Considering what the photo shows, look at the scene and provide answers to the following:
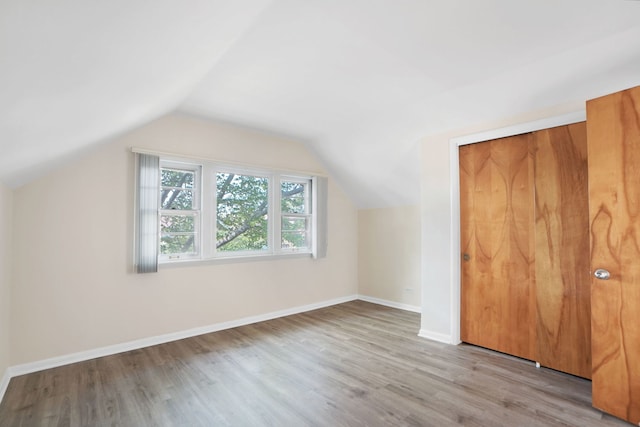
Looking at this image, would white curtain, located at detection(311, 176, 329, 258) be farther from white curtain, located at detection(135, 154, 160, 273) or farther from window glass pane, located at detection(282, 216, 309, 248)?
white curtain, located at detection(135, 154, 160, 273)

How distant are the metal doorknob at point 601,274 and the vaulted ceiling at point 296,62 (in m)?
1.44

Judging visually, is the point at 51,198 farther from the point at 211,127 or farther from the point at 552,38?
the point at 552,38

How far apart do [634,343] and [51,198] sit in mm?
4761

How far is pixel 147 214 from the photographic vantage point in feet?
11.0

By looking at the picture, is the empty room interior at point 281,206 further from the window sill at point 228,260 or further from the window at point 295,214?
the window at point 295,214

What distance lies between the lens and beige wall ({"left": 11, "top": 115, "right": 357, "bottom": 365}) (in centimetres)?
284

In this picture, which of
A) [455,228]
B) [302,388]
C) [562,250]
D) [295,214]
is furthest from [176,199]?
[562,250]

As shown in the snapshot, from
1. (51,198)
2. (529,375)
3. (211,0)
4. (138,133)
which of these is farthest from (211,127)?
(529,375)

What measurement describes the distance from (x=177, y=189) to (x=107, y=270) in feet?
3.73

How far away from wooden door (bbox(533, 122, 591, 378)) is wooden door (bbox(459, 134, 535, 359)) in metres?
0.10

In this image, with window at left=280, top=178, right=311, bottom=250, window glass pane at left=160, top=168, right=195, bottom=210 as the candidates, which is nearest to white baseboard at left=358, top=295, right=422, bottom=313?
window at left=280, top=178, right=311, bottom=250

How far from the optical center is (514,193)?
3.05 metres

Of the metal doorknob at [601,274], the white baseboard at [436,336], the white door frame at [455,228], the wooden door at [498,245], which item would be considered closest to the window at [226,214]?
the white baseboard at [436,336]

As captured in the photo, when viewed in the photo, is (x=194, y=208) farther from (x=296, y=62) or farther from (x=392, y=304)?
(x=392, y=304)
